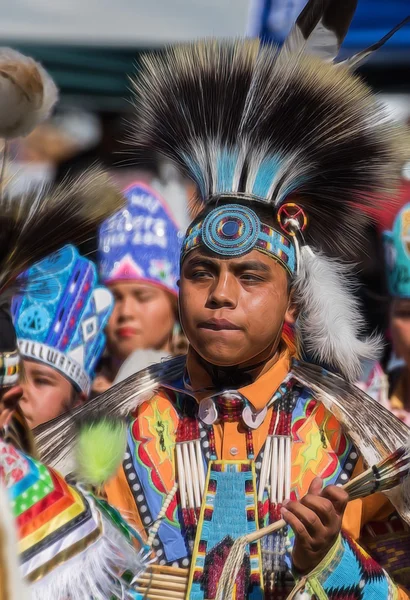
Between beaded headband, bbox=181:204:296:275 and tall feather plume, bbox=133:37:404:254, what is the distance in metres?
0.09

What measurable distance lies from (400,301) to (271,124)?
7.53 ft

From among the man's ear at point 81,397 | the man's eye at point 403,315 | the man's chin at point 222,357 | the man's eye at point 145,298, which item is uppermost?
the man's chin at point 222,357

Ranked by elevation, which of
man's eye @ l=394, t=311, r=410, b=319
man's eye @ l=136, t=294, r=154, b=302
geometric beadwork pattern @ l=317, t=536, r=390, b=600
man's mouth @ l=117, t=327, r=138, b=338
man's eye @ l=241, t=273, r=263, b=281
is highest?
man's eye @ l=241, t=273, r=263, b=281

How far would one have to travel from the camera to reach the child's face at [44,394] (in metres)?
3.89

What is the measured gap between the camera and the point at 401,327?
4957mm

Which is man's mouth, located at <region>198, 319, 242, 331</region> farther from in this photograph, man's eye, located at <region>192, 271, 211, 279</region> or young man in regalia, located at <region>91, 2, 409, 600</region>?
man's eye, located at <region>192, 271, 211, 279</region>

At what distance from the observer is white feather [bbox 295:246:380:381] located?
9.48 feet

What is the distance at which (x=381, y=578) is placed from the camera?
2.64 meters

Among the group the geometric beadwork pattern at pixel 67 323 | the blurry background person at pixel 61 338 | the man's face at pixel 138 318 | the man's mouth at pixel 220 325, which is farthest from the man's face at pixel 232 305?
the man's face at pixel 138 318

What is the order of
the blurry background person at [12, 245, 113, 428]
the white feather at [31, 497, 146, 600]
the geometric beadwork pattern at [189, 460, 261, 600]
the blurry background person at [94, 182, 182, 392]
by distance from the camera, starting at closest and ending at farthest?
the white feather at [31, 497, 146, 600] < the geometric beadwork pattern at [189, 460, 261, 600] < the blurry background person at [12, 245, 113, 428] < the blurry background person at [94, 182, 182, 392]

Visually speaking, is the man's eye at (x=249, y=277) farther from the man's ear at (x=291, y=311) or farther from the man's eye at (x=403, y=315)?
the man's eye at (x=403, y=315)

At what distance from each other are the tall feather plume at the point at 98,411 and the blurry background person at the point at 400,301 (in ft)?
6.89

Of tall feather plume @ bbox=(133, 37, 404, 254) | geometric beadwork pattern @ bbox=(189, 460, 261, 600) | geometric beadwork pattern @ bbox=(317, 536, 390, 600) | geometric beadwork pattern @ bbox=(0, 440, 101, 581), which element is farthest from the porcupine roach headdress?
geometric beadwork pattern @ bbox=(0, 440, 101, 581)

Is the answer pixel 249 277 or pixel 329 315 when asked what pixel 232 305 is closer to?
pixel 249 277
